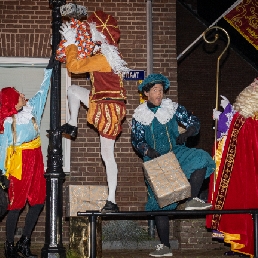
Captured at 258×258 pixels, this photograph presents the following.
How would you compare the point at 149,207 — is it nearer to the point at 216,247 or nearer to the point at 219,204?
the point at 219,204

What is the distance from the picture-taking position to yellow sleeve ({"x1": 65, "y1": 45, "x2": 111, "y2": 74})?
581 cm

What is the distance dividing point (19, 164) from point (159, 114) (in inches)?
72.6

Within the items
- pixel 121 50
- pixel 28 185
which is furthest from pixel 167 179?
pixel 121 50

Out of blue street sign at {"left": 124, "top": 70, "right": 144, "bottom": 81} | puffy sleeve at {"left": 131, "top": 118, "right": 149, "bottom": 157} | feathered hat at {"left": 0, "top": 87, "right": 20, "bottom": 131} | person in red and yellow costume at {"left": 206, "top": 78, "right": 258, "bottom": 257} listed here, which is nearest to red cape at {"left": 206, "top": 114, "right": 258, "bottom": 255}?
person in red and yellow costume at {"left": 206, "top": 78, "right": 258, "bottom": 257}

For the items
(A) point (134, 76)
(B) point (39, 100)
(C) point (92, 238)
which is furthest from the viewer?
(A) point (134, 76)

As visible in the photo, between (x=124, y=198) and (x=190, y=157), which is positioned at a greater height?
(x=190, y=157)

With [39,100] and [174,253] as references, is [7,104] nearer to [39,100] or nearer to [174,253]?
[39,100]

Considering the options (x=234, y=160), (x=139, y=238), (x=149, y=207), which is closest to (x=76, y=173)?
(x=139, y=238)

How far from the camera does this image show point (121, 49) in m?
8.40

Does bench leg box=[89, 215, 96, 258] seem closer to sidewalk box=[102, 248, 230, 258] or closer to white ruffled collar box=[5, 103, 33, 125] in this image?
sidewalk box=[102, 248, 230, 258]

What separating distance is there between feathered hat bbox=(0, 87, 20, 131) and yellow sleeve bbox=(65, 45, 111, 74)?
96 cm

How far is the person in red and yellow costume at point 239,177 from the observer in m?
6.27

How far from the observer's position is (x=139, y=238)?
7672mm

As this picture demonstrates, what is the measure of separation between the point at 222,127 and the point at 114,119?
177 cm
